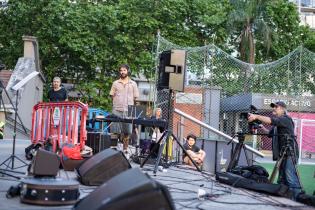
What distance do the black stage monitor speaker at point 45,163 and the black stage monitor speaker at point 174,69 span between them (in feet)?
11.4

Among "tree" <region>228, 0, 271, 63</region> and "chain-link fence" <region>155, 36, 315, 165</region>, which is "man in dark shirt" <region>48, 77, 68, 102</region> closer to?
"chain-link fence" <region>155, 36, 315, 165</region>

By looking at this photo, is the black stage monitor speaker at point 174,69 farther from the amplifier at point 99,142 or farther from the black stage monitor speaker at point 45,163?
the black stage monitor speaker at point 45,163

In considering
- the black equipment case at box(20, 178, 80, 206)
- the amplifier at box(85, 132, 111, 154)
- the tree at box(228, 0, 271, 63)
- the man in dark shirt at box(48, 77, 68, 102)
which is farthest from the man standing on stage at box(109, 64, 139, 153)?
the tree at box(228, 0, 271, 63)

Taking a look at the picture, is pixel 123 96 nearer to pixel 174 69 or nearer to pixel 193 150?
pixel 174 69

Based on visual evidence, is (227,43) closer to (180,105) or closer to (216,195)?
(180,105)

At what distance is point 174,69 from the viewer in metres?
8.30

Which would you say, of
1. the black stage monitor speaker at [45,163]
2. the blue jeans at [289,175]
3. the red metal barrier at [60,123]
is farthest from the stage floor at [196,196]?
the blue jeans at [289,175]

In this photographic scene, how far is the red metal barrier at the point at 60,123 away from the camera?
27.6 feet

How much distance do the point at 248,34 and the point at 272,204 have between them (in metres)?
25.4

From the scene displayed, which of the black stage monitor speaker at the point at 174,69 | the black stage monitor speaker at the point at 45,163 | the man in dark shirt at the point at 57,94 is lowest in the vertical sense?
the black stage monitor speaker at the point at 45,163

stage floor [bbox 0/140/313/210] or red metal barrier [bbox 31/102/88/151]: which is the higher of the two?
red metal barrier [bbox 31/102/88/151]

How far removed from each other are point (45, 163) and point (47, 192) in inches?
15.4

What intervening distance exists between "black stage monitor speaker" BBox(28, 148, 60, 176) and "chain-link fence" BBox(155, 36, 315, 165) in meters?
9.27

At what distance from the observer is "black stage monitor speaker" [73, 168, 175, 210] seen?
3191mm
